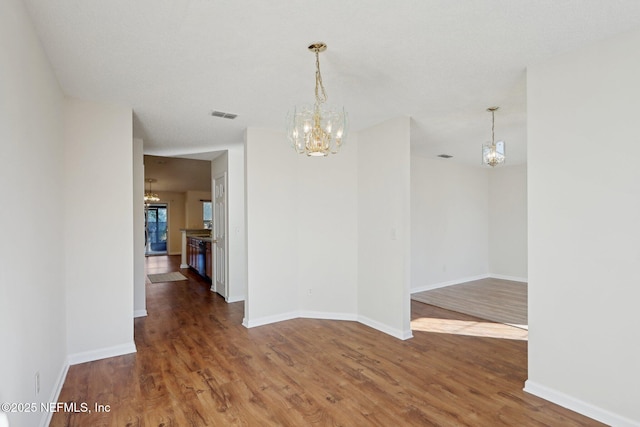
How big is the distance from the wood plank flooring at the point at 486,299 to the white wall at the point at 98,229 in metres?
4.39

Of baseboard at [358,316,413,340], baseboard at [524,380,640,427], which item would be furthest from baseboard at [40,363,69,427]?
baseboard at [524,380,640,427]

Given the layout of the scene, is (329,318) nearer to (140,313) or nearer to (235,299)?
(235,299)

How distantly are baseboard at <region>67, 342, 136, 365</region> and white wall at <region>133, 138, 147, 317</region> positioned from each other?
55.4 inches

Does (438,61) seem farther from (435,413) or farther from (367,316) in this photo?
(367,316)

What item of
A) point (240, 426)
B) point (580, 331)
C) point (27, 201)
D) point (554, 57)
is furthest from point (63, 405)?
point (554, 57)

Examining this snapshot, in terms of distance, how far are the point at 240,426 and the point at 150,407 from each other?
2.47ft

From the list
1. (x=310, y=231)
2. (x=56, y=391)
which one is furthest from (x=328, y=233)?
(x=56, y=391)

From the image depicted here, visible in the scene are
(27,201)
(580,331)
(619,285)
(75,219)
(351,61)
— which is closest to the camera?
(27,201)

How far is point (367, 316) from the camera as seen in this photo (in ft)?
14.4

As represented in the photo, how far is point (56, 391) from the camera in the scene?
2604mm

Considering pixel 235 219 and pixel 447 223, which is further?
pixel 447 223

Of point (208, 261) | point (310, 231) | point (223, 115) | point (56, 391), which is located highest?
point (223, 115)

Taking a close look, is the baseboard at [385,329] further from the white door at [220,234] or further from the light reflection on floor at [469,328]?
the white door at [220,234]

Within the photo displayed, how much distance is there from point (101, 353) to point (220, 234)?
9.55 feet
